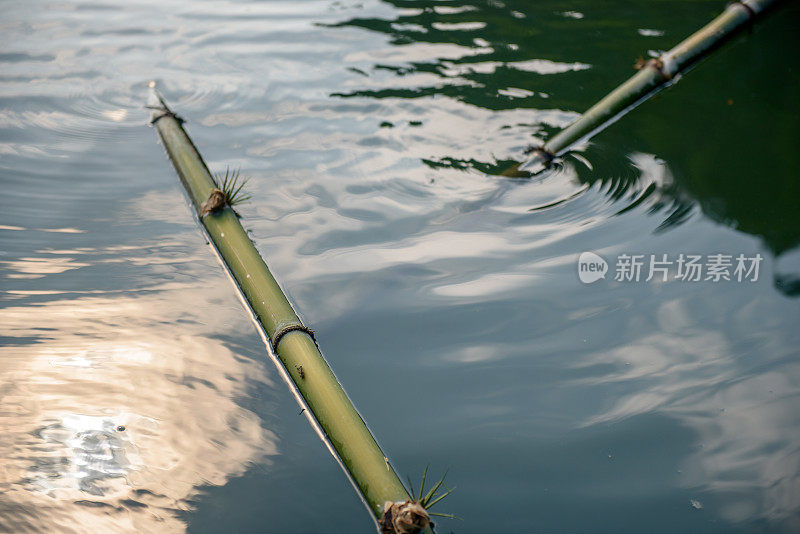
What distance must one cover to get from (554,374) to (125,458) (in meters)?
1.12

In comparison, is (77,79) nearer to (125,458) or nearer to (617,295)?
(125,458)

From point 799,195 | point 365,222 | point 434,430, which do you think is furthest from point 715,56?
point 434,430

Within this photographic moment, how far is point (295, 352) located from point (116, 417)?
485mm

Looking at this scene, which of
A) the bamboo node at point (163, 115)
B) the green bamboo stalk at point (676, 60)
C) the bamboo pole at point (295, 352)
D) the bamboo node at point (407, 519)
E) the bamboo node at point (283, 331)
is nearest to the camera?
the bamboo node at point (407, 519)

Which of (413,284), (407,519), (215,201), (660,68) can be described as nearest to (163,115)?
(215,201)

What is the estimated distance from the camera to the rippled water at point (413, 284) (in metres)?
1.50

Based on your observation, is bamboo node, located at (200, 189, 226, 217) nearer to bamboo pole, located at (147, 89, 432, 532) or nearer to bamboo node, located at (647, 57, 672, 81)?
bamboo pole, located at (147, 89, 432, 532)

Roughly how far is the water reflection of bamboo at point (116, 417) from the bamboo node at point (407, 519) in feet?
1.47

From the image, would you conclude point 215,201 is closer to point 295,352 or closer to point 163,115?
point 295,352

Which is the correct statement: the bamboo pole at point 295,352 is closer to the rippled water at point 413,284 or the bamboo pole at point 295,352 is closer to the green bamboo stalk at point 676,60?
the rippled water at point 413,284

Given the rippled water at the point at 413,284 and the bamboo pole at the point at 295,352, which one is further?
the rippled water at the point at 413,284

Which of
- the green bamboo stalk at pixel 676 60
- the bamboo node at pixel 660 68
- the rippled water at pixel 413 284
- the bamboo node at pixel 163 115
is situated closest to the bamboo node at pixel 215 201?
the rippled water at pixel 413 284

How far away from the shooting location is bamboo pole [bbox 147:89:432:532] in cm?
136

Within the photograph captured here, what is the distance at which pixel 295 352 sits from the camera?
5.32 feet
